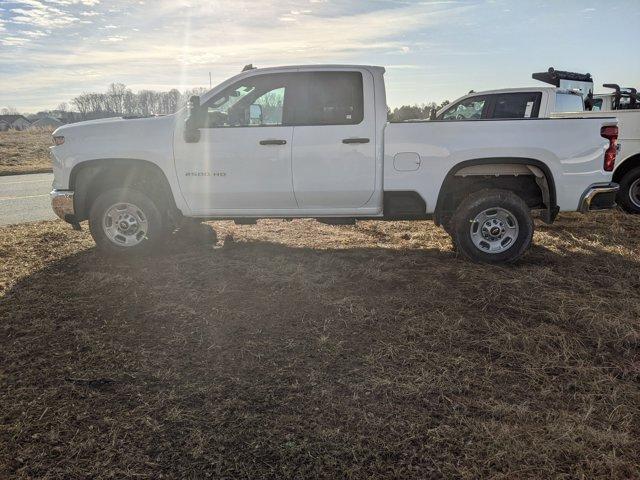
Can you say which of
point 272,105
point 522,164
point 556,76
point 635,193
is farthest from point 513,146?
point 556,76

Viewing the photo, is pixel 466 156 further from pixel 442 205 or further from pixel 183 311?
pixel 183 311

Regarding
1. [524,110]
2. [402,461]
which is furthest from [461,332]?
[524,110]

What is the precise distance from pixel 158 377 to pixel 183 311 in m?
1.04

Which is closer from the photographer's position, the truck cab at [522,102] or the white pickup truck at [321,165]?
the white pickup truck at [321,165]

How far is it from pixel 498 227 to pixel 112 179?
175 inches

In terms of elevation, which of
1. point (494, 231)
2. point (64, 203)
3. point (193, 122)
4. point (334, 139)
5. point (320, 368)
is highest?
point (193, 122)

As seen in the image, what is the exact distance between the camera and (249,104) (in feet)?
17.8

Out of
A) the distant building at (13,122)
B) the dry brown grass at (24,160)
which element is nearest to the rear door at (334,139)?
the dry brown grass at (24,160)

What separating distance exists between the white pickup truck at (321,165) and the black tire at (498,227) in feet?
0.04

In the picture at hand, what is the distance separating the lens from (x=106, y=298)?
4352 millimetres

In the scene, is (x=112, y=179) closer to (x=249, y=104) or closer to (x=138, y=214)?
(x=138, y=214)

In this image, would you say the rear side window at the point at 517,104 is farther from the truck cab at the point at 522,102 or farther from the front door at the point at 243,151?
the front door at the point at 243,151

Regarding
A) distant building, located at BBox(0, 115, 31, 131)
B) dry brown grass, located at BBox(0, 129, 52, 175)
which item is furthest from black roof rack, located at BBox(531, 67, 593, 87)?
distant building, located at BBox(0, 115, 31, 131)

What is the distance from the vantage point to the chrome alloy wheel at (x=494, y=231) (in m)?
5.25
